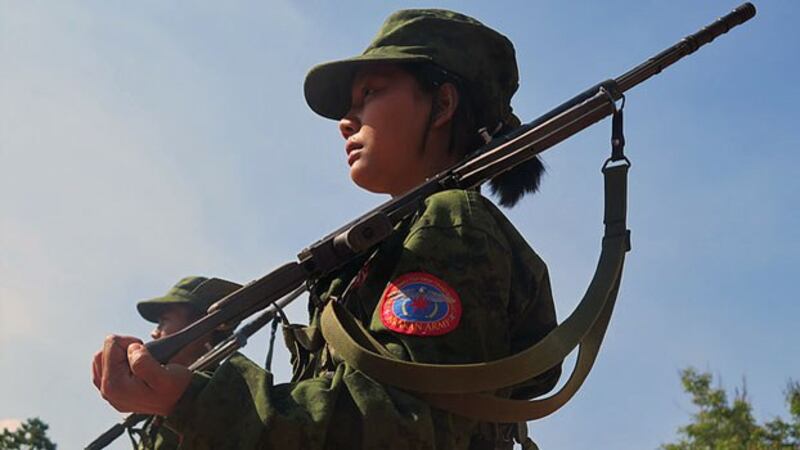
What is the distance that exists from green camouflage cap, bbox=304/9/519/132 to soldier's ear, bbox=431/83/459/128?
0.19ft

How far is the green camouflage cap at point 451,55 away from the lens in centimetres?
322

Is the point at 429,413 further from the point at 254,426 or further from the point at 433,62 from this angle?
the point at 433,62

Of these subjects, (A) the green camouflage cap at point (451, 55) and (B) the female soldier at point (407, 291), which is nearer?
(B) the female soldier at point (407, 291)

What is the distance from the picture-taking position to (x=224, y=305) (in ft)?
8.79

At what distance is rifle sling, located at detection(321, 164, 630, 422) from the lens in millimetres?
2254

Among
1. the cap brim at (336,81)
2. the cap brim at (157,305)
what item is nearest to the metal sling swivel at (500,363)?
the cap brim at (336,81)

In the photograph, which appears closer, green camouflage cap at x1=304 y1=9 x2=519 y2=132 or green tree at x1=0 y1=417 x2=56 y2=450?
green camouflage cap at x1=304 y1=9 x2=519 y2=132

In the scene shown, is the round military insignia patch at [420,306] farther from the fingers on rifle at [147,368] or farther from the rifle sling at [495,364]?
the fingers on rifle at [147,368]

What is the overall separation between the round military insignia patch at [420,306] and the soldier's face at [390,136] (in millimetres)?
770

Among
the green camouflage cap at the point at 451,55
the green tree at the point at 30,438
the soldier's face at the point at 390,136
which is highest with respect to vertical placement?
the green tree at the point at 30,438

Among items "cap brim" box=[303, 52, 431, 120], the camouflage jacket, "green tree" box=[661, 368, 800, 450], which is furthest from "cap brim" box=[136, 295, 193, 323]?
"green tree" box=[661, 368, 800, 450]

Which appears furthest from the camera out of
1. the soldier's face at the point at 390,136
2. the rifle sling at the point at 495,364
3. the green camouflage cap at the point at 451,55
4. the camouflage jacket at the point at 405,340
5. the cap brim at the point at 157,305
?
the cap brim at the point at 157,305

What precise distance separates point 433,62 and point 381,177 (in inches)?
17.4

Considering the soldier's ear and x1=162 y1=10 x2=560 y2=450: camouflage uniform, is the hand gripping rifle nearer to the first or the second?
x1=162 y1=10 x2=560 y2=450: camouflage uniform
